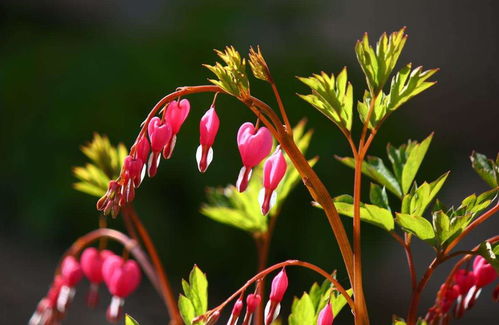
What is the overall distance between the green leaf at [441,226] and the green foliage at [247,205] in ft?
0.90

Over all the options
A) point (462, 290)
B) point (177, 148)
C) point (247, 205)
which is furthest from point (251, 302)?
point (177, 148)

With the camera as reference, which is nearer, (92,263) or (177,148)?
(92,263)

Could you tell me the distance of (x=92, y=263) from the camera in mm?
889

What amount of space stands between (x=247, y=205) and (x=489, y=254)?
0.37 metres

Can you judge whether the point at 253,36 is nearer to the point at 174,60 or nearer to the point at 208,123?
the point at 174,60

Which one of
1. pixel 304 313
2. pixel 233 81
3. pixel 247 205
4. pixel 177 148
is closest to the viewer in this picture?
pixel 233 81

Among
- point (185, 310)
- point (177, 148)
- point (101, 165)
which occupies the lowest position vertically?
point (177, 148)

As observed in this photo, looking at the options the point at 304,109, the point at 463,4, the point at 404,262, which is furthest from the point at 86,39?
the point at 463,4

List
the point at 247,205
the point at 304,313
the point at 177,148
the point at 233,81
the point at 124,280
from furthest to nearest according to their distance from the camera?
the point at 177,148 < the point at 247,205 < the point at 124,280 < the point at 304,313 < the point at 233,81

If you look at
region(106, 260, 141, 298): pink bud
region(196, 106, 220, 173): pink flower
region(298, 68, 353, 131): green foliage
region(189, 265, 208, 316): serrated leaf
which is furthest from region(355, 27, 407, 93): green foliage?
region(106, 260, 141, 298): pink bud

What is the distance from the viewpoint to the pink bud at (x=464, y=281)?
2.25ft

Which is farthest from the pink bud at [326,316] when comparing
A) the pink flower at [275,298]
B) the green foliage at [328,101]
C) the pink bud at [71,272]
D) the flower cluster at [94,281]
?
the pink bud at [71,272]

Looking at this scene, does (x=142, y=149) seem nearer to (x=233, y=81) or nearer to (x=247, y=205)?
(x=233, y=81)

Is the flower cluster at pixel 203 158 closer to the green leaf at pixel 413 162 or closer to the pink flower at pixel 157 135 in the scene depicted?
the pink flower at pixel 157 135
